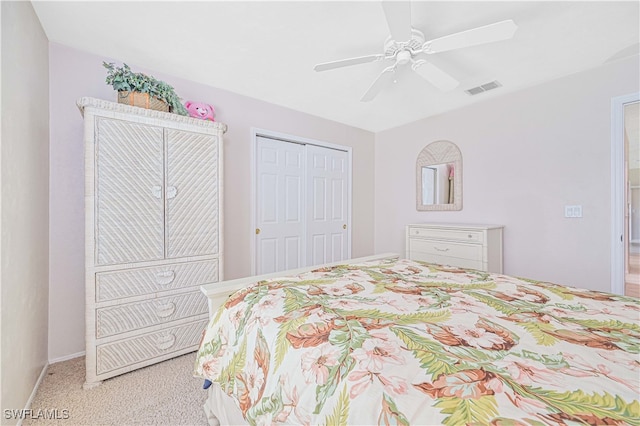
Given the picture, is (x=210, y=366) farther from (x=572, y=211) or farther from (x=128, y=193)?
(x=572, y=211)

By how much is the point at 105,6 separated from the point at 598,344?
2851mm

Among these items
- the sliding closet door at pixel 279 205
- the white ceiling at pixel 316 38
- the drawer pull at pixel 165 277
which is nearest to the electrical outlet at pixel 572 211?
the white ceiling at pixel 316 38

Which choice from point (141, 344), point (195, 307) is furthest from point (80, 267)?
point (195, 307)

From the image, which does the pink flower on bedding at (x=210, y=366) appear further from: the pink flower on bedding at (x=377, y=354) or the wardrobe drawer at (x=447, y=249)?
the wardrobe drawer at (x=447, y=249)

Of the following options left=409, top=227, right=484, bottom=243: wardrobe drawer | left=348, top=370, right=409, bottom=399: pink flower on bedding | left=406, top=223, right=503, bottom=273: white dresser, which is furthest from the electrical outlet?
left=348, top=370, right=409, bottom=399: pink flower on bedding

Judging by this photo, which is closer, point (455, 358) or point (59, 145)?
point (455, 358)

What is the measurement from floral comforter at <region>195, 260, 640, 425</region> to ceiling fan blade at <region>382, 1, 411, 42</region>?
4.60ft

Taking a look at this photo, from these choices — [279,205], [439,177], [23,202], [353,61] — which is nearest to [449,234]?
[439,177]

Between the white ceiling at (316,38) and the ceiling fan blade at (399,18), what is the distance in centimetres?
21

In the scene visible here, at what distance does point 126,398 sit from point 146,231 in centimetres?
104

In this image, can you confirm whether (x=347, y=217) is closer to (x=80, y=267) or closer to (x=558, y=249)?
(x=558, y=249)

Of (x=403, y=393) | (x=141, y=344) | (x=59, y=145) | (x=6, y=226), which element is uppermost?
(x=59, y=145)

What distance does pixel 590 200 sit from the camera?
2.38 meters

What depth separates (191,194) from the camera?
212cm
